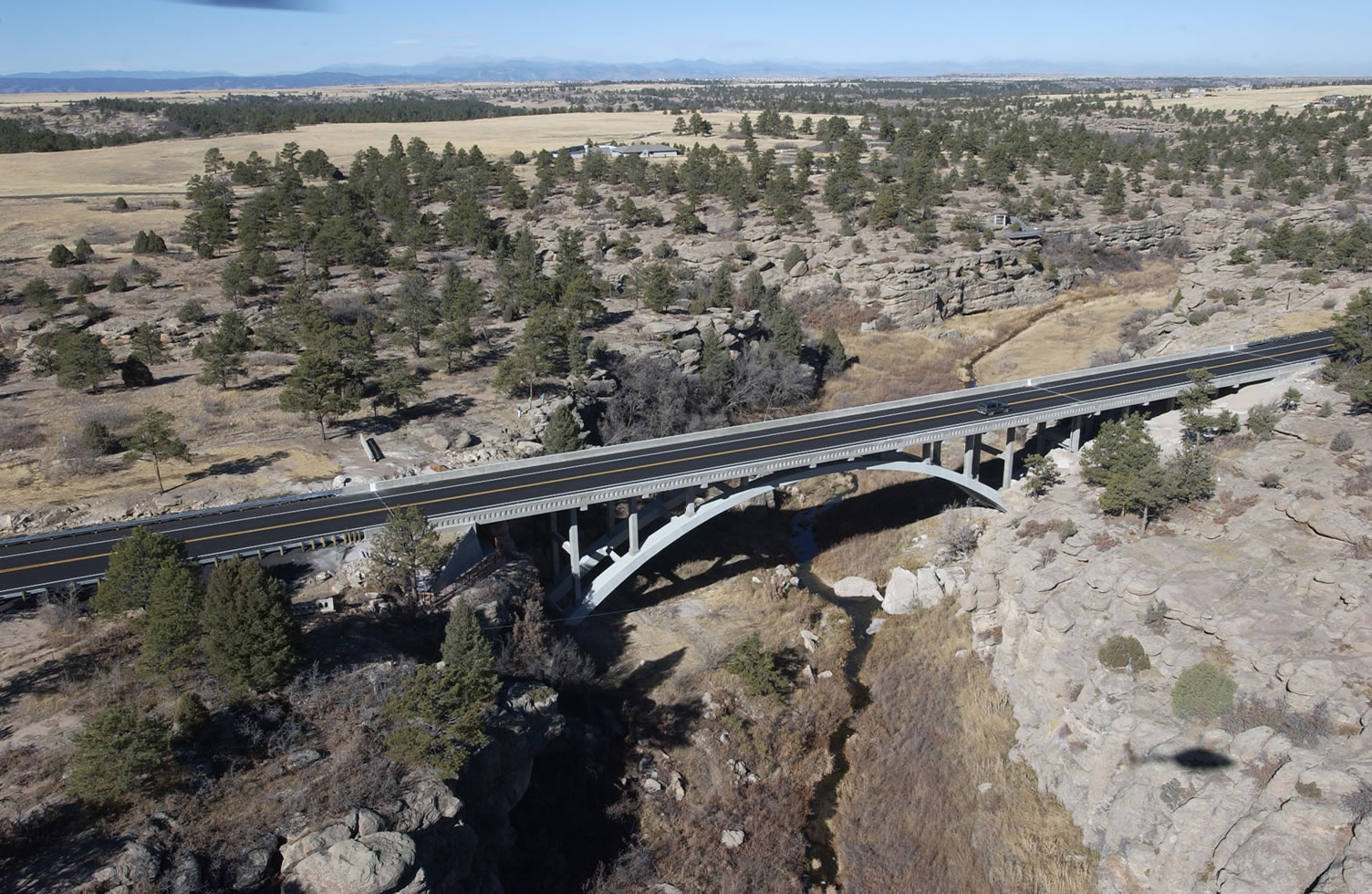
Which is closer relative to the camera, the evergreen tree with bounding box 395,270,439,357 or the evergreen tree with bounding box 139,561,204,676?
the evergreen tree with bounding box 139,561,204,676

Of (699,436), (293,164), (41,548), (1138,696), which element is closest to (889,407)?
(699,436)

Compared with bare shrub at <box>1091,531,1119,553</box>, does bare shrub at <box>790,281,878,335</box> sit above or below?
above

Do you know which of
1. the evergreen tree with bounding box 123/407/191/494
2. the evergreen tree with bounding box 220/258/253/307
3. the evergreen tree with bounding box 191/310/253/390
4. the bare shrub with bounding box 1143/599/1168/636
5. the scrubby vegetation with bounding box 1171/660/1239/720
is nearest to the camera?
the scrubby vegetation with bounding box 1171/660/1239/720

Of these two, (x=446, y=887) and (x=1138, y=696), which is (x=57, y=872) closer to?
(x=446, y=887)

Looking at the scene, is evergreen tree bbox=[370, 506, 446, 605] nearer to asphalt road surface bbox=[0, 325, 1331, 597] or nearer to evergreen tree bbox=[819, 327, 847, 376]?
asphalt road surface bbox=[0, 325, 1331, 597]

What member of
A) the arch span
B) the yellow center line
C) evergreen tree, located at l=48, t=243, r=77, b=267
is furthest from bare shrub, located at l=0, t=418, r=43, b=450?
evergreen tree, located at l=48, t=243, r=77, b=267

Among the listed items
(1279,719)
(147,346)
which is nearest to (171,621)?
(1279,719)

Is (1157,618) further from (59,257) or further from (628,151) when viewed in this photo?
(628,151)
